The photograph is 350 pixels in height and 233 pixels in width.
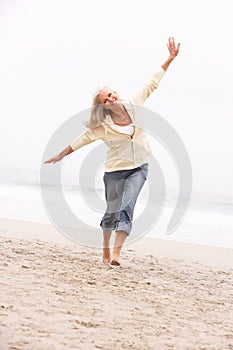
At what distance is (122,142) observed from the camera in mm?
3930

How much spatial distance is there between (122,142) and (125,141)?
0.07 feet

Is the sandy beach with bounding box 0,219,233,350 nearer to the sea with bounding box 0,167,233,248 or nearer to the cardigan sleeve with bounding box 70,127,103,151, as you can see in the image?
the cardigan sleeve with bounding box 70,127,103,151

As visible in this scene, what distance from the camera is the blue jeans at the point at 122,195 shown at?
3.97 metres

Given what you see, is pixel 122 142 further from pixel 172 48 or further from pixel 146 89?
pixel 172 48

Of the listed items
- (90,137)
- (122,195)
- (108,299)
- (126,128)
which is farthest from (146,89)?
(108,299)

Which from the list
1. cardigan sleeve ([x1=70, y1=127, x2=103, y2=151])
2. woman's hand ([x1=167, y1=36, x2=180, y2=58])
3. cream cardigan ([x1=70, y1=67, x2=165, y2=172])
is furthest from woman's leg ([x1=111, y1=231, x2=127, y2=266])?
woman's hand ([x1=167, y1=36, x2=180, y2=58])

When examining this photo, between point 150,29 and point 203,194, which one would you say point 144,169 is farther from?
point 150,29

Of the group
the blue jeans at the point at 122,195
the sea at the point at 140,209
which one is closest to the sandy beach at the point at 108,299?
the blue jeans at the point at 122,195

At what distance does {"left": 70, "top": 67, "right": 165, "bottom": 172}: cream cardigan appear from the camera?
3.93m

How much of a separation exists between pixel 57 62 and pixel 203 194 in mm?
5685

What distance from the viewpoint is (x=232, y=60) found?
46.0ft

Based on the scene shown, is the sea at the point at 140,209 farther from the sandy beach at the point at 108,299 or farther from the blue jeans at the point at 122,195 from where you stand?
the blue jeans at the point at 122,195

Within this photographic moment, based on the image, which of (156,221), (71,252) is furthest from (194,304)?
(156,221)

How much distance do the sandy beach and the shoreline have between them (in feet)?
0.13
